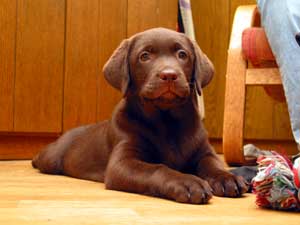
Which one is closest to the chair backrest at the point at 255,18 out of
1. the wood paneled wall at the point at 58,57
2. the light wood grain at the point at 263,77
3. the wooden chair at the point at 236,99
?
the wooden chair at the point at 236,99

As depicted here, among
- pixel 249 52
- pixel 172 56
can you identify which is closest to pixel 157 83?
pixel 172 56

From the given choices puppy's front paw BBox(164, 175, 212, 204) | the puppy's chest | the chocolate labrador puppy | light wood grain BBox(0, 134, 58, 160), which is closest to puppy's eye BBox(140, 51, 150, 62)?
the chocolate labrador puppy

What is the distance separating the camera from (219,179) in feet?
5.68

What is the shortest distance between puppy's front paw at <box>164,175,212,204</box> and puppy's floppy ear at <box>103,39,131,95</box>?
537 mm

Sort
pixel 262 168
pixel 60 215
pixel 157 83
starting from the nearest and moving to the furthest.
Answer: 1. pixel 60 215
2. pixel 262 168
3. pixel 157 83

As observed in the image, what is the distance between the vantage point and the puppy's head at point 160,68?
185cm

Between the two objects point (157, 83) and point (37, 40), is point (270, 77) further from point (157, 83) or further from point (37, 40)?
point (37, 40)

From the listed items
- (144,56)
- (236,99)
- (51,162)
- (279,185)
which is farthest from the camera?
(236,99)

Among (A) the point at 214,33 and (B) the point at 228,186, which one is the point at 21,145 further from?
(B) the point at 228,186

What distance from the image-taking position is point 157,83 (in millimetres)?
1842

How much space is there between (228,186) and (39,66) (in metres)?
1.53

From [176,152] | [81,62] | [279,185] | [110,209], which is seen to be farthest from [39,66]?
[279,185]

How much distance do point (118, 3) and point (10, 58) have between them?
2.11ft

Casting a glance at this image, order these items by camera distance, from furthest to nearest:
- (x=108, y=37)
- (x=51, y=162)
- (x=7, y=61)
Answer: (x=108, y=37), (x=7, y=61), (x=51, y=162)
